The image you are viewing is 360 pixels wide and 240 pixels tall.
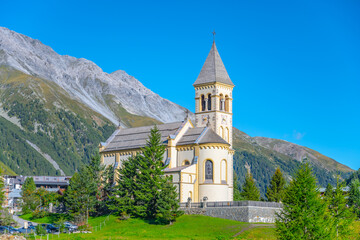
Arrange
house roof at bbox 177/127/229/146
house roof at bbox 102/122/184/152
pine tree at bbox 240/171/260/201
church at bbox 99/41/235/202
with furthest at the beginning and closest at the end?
pine tree at bbox 240/171/260/201
house roof at bbox 102/122/184/152
house roof at bbox 177/127/229/146
church at bbox 99/41/235/202

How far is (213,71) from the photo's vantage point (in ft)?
302

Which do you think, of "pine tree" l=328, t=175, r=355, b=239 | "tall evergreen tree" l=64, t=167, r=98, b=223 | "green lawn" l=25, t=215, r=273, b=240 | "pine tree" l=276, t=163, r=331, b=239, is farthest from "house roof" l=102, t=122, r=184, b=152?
"pine tree" l=276, t=163, r=331, b=239

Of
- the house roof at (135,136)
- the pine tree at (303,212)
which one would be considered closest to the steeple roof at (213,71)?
the house roof at (135,136)

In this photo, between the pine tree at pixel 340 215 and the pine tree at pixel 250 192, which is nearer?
the pine tree at pixel 340 215

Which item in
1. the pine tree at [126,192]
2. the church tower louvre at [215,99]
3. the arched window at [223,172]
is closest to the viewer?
the pine tree at [126,192]

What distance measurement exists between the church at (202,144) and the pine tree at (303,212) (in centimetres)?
3161

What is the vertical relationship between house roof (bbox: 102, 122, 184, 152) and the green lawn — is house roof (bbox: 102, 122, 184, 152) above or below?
above

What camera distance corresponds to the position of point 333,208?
168 ft

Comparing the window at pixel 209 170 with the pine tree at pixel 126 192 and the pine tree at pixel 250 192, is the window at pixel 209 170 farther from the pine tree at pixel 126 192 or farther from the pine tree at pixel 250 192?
the pine tree at pixel 250 192

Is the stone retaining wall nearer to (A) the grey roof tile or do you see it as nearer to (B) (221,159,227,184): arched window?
(B) (221,159,227,184): arched window

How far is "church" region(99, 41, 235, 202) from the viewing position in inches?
3167

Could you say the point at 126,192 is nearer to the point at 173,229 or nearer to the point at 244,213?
the point at 173,229

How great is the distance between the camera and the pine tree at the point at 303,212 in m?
40.2

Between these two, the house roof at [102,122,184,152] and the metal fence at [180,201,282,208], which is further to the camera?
the house roof at [102,122,184,152]
